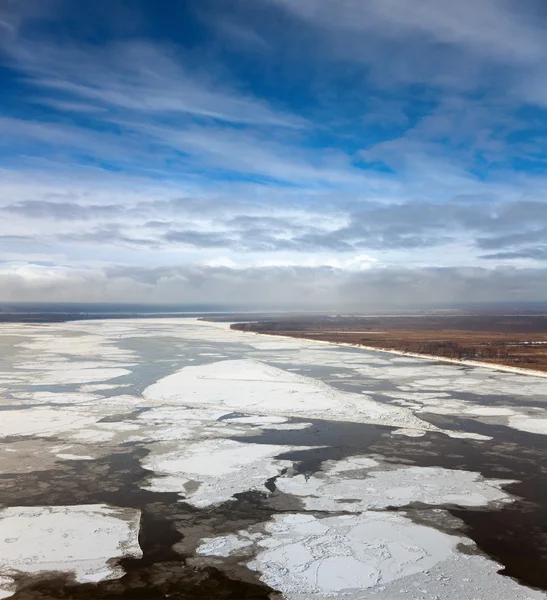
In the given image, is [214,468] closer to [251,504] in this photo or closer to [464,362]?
[251,504]

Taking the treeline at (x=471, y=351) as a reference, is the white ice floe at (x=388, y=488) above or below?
below

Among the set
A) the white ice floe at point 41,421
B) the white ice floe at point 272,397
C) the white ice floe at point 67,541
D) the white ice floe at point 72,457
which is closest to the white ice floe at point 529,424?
the white ice floe at point 272,397

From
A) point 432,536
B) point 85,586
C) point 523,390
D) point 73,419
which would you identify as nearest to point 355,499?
point 432,536

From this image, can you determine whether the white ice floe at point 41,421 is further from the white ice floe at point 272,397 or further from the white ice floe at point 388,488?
the white ice floe at point 388,488

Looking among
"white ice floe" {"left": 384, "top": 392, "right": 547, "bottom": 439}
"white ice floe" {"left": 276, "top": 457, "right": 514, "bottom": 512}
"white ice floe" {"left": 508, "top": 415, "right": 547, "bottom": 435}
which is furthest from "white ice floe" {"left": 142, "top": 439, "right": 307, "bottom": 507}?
"white ice floe" {"left": 508, "top": 415, "right": 547, "bottom": 435}

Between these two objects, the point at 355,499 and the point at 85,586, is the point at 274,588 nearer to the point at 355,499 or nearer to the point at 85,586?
the point at 85,586

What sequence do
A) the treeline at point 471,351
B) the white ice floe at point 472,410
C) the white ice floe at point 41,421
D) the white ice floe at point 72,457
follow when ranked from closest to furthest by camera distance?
the white ice floe at point 72,457 → the white ice floe at point 41,421 → the white ice floe at point 472,410 → the treeline at point 471,351
